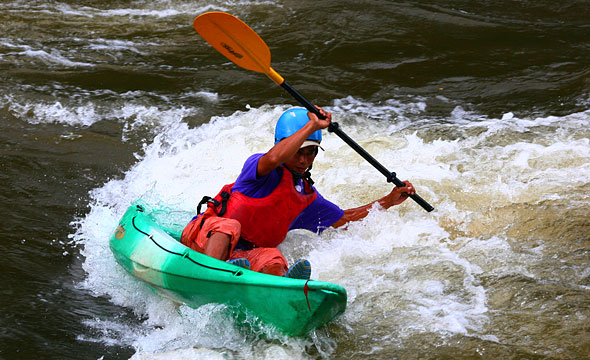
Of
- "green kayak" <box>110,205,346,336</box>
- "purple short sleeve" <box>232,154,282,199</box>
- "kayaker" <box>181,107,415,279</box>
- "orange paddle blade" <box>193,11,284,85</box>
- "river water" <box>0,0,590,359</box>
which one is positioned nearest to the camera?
"green kayak" <box>110,205,346,336</box>

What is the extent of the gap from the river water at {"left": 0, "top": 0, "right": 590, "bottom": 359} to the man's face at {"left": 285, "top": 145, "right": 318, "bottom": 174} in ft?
2.16

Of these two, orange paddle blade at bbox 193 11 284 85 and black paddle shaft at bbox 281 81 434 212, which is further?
orange paddle blade at bbox 193 11 284 85

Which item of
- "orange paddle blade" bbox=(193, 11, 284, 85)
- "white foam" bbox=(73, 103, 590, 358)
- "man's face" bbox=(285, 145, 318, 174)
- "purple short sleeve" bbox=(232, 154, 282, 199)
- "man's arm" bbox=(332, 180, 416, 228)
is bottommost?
"white foam" bbox=(73, 103, 590, 358)

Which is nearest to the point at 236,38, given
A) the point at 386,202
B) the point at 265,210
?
the point at 265,210

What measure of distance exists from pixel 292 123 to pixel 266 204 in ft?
1.54

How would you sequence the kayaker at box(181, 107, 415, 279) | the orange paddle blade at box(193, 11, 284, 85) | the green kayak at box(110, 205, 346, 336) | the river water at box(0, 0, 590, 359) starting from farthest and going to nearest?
1. the orange paddle blade at box(193, 11, 284, 85)
2. the kayaker at box(181, 107, 415, 279)
3. the river water at box(0, 0, 590, 359)
4. the green kayak at box(110, 205, 346, 336)

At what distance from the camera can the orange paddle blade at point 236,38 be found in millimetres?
3902

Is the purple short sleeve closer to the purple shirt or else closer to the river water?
the purple shirt

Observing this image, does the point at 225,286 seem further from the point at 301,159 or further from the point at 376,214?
the point at 376,214

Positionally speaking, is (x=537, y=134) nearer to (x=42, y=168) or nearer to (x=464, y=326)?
(x=464, y=326)

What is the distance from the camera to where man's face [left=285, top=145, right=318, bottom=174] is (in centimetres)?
357

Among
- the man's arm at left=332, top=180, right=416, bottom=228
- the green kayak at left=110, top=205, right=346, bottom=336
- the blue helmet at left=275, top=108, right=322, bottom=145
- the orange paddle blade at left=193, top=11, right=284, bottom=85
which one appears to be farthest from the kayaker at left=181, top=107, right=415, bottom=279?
the orange paddle blade at left=193, top=11, right=284, bottom=85

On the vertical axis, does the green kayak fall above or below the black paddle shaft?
below

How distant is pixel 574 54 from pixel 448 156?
312 centimetres
